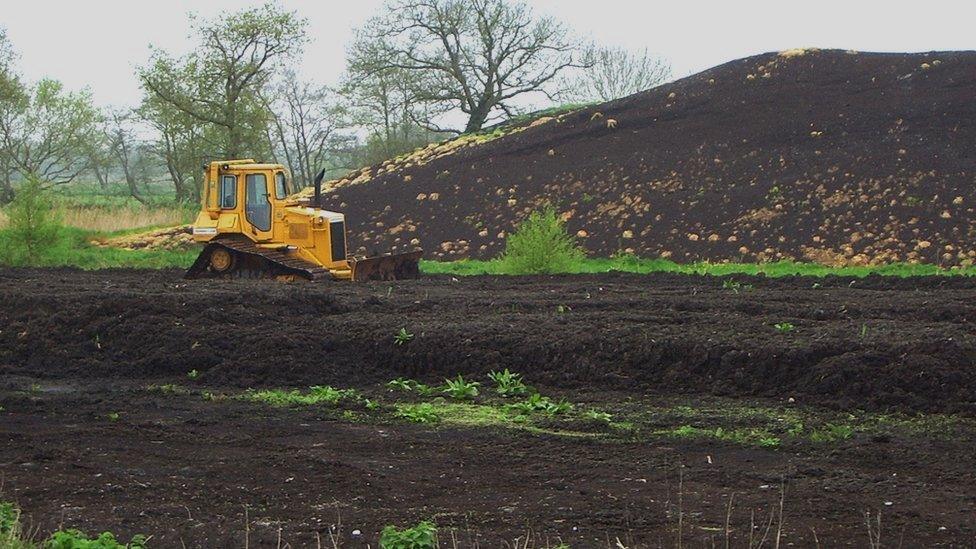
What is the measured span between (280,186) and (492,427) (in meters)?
13.3

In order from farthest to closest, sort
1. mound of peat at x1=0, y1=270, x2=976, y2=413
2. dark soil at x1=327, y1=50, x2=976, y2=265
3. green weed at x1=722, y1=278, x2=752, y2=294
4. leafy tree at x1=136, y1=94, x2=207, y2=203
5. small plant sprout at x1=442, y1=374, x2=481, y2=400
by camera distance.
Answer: leafy tree at x1=136, y1=94, x2=207, y2=203 < dark soil at x1=327, y1=50, x2=976, y2=265 < green weed at x1=722, y1=278, x2=752, y2=294 < small plant sprout at x1=442, y1=374, x2=481, y2=400 < mound of peat at x1=0, y1=270, x2=976, y2=413

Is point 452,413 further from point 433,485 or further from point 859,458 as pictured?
point 859,458

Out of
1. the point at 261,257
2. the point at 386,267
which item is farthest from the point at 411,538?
the point at 386,267

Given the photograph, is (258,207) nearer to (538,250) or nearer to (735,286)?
(538,250)

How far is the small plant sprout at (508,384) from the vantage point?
1181cm

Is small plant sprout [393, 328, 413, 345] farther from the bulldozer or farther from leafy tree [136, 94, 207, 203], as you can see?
leafy tree [136, 94, 207, 203]

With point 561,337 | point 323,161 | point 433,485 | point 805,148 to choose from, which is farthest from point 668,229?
point 323,161

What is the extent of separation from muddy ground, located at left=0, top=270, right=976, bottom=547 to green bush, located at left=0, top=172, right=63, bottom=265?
11.3 meters

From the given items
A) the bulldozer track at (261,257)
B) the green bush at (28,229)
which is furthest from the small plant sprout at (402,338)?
the green bush at (28,229)

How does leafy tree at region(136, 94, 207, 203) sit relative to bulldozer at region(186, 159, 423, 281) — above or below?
above

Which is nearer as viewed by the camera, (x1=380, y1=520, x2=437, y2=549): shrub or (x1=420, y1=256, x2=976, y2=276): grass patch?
(x1=380, y1=520, x2=437, y2=549): shrub

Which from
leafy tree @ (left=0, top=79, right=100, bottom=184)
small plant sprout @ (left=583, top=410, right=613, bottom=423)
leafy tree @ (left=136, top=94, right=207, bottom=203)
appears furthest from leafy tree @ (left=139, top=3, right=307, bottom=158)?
small plant sprout @ (left=583, top=410, right=613, bottom=423)

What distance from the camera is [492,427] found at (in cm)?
1011

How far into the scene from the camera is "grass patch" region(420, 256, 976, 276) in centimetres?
2475
